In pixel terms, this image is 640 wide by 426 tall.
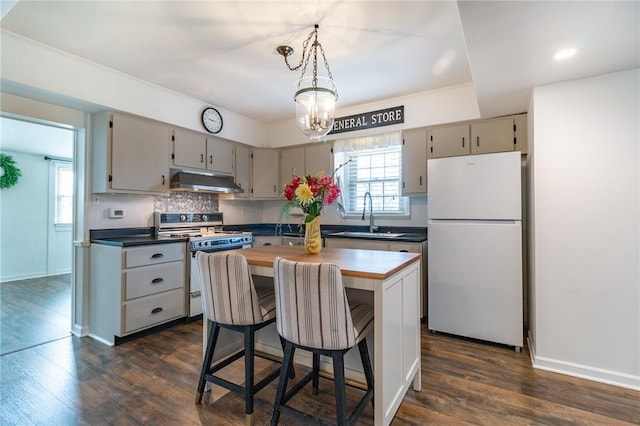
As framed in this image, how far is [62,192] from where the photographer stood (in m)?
5.94

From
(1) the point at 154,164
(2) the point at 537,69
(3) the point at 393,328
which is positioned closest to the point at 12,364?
(1) the point at 154,164

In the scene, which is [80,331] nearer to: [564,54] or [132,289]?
[132,289]

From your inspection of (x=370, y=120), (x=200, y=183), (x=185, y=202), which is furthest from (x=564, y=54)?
(x=185, y=202)

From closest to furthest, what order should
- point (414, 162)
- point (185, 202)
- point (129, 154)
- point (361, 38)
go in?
point (361, 38) < point (129, 154) < point (414, 162) < point (185, 202)

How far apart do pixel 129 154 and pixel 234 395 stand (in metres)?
2.49

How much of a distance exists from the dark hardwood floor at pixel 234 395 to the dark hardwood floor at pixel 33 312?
33 cm

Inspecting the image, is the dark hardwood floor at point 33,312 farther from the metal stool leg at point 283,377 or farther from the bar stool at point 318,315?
the bar stool at point 318,315

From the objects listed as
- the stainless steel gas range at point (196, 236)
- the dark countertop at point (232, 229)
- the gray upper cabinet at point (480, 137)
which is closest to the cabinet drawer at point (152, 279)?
the stainless steel gas range at point (196, 236)

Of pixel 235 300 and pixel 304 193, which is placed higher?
pixel 304 193

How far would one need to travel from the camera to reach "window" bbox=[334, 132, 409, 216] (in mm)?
3975

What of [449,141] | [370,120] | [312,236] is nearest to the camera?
[312,236]

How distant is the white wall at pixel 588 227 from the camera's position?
2094 millimetres

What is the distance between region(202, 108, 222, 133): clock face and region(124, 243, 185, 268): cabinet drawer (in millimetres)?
1504

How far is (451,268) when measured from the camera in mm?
2887
